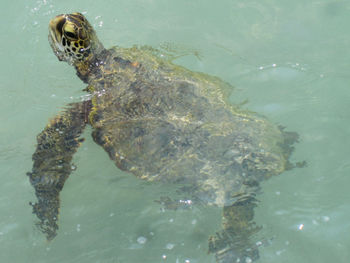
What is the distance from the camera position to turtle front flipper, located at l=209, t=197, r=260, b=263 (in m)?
3.38

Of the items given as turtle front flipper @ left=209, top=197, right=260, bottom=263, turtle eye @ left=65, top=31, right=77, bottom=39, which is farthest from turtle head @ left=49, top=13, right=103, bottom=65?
turtle front flipper @ left=209, top=197, right=260, bottom=263

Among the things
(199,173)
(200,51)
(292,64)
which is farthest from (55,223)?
(292,64)

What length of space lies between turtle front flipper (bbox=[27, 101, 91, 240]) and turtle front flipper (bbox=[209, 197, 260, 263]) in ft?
5.86

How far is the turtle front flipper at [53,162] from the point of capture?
358 centimetres

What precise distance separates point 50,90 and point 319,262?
4.17m

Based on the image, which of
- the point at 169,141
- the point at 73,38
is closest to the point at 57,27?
the point at 73,38

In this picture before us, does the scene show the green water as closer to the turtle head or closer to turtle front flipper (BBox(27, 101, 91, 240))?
turtle front flipper (BBox(27, 101, 91, 240))

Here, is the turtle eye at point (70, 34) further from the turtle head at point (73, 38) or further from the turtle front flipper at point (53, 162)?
the turtle front flipper at point (53, 162)

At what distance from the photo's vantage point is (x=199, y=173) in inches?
132

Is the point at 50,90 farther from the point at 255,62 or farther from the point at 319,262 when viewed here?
the point at 319,262

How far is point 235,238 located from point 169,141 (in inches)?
49.3

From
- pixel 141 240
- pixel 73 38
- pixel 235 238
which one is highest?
pixel 73 38

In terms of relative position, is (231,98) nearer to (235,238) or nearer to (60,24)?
(235,238)

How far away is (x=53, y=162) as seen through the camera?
12.1ft
